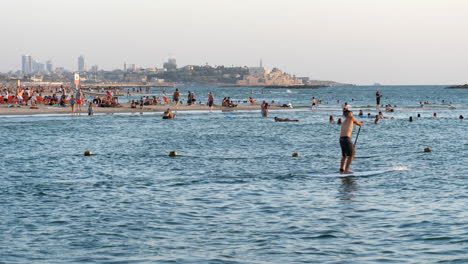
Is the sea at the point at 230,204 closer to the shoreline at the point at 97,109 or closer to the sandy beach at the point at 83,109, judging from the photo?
the shoreline at the point at 97,109

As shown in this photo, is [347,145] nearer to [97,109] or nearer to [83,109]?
[83,109]

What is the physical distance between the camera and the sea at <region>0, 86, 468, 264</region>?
10820 mm

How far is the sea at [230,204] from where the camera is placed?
10820 mm

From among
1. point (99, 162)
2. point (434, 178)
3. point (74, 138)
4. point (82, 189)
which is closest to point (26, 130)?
point (74, 138)

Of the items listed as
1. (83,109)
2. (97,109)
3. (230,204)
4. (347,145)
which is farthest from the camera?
(97,109)

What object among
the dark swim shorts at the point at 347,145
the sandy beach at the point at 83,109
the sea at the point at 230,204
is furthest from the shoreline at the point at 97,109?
the dark swim shorts at the point at 347,145

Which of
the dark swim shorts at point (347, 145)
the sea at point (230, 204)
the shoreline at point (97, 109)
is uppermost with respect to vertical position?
the dark swim shorts at point (347, 145)

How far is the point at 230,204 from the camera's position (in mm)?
15062

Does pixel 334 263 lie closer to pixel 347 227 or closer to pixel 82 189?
pixel 347 227

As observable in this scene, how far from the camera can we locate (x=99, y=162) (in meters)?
24.4

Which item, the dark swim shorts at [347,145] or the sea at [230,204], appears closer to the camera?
the sea at [230,204]

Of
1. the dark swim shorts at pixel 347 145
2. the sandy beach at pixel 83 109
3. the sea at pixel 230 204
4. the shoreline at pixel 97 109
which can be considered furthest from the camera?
the sandy beach at pixel 83 109

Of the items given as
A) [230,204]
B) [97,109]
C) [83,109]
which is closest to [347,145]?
[230,204]

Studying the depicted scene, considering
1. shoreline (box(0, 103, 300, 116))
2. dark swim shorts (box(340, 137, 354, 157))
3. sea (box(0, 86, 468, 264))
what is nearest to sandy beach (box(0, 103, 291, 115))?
shoreline (box(0, 103, 300, 116))
